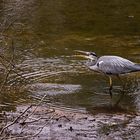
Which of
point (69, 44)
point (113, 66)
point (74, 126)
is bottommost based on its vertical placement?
point (69, 44)

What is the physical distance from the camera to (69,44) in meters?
11.8

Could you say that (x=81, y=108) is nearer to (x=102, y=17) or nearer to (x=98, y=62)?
(x=98, y=62)

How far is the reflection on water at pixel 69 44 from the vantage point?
Result: 326 inches

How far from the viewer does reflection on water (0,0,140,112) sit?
27.2ft

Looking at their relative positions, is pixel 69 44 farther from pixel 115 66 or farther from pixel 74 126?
pixel 74 126

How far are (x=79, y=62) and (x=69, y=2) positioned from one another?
25.2 feet

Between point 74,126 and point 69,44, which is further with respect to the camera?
point 69,44

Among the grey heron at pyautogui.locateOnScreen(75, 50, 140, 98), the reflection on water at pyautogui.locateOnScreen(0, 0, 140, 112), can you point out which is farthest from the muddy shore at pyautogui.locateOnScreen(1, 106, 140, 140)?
the grey heron at pyautogui.locateOnScreen(75, 50, 140, 98)

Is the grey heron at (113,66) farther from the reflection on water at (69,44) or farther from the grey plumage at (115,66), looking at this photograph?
the reflection on water at (69,44)

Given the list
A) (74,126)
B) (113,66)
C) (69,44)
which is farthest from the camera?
(69,44)

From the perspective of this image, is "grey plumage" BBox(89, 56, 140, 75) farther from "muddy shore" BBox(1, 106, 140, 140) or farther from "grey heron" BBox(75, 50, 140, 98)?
"muddy shore" BBox(1, 106, 140, 140)

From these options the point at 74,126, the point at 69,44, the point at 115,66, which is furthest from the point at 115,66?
the point at 69,44

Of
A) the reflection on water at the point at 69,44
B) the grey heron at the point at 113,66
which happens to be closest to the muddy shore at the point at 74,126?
the reflection on water at the point at 69,44

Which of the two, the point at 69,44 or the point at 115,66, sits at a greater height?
the point at 115,66
